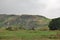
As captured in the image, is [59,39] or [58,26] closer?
[59,39]

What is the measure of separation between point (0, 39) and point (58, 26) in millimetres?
40651

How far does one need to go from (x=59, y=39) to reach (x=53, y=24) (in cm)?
3735

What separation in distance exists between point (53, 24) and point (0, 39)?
39806 mm

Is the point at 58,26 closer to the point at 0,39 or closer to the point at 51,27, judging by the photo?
the point at 51,27

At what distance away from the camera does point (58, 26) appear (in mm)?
73562

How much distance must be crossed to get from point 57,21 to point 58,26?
246cm

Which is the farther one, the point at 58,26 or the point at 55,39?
the point at 58,26

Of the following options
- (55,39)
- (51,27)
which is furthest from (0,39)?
(51,27)

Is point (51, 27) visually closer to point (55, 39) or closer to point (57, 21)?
point (57, 21)

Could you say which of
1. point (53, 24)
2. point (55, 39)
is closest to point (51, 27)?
point (53, 24)

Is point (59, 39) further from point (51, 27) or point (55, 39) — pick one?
point (51, 27)

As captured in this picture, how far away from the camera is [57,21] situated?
75188 millimetres

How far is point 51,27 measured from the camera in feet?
240

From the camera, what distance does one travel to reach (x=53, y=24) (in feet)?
241
